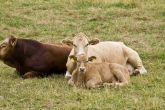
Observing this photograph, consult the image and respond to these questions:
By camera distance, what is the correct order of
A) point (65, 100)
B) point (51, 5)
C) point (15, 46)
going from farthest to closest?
point (51, 5) < point (15, 46) < point (65, 100)

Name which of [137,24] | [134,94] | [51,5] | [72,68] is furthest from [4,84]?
[51,5]

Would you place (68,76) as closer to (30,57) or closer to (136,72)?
(30,57)

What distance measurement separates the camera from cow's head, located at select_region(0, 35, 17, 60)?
840 cm

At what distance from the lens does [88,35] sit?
12398mm

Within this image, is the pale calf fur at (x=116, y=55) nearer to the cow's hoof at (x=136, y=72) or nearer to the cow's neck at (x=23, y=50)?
the cow's hoof at (x=136, y=72)

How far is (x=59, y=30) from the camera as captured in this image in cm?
1295

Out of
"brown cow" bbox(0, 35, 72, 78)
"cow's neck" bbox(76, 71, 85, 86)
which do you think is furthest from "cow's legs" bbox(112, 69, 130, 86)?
"brown cow" bbox(0, 35, 72, 78)

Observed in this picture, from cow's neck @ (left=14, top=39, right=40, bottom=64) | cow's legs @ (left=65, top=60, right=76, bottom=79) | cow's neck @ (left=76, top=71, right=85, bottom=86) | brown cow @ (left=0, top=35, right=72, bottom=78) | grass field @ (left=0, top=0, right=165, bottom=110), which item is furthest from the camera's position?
cow's neck @ (left=14, top=39, right=40, bottom=64)

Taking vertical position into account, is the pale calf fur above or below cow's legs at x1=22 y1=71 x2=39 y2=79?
above

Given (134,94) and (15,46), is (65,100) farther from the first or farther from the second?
(15,46)

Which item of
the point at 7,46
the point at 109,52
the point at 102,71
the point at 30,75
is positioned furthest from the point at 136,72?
the point at 7,46

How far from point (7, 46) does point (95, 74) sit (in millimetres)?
2378

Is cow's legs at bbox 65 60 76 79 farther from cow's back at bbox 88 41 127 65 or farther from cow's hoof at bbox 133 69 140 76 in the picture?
cow's hoof at bbox 133 69 140 76

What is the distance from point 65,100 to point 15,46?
2.62 m
